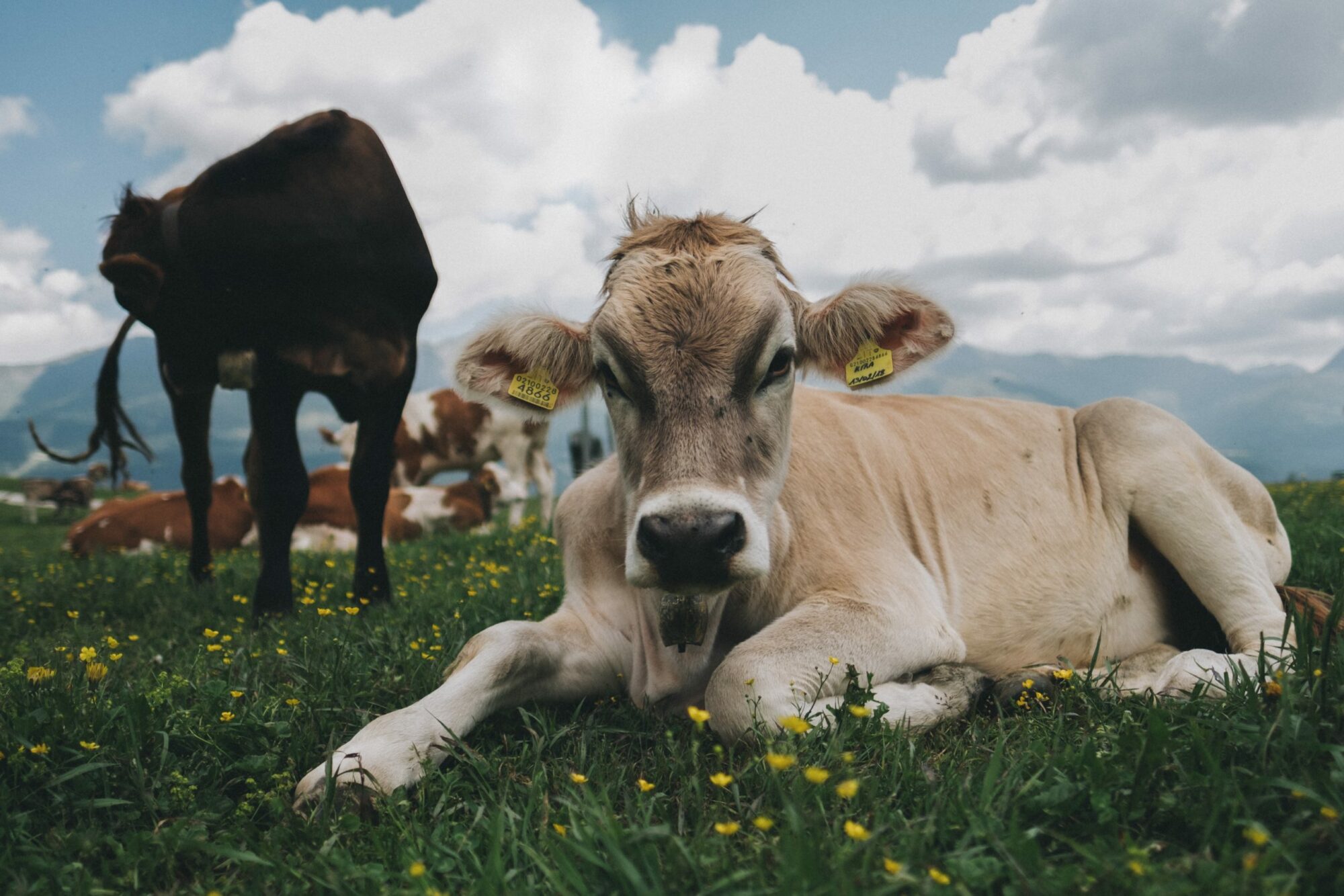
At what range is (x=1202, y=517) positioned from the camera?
3.77 metres

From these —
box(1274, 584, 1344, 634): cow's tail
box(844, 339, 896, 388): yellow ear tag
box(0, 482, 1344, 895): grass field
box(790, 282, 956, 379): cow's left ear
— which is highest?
box(790, 282, 956, 379): cow's left ear

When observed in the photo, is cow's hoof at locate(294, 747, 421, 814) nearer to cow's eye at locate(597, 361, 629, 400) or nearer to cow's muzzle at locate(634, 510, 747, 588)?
cow's muzzle at locate(634, 510, 747, 588)

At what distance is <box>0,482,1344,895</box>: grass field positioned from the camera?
1.64 m

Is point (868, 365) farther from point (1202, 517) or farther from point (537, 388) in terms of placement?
point (1202, 517)

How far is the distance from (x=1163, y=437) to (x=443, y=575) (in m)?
4.65

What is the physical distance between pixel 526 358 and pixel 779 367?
1066 mm

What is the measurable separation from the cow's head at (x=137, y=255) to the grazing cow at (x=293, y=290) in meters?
0.01

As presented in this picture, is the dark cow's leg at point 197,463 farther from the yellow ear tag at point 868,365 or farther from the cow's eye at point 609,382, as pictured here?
the yellow ear tag at point 868,365

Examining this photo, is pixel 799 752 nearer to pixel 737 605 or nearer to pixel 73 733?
pixel 737 605

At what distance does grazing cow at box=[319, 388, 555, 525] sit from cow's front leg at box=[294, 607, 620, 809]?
1124cm

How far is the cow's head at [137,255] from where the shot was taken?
5188 millimetres

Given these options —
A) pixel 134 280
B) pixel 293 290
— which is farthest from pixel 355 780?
pixel 134 280

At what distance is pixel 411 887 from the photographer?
1.75 metres

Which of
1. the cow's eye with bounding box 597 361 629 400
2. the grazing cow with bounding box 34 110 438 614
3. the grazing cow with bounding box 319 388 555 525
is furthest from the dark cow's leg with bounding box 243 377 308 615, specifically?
the grazing cow with bounding box 319 388 555 525
